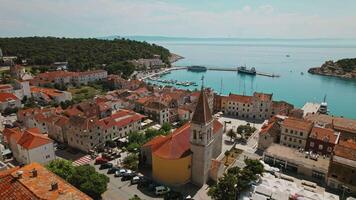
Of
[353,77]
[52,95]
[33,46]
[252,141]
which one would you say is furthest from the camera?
[33,46]

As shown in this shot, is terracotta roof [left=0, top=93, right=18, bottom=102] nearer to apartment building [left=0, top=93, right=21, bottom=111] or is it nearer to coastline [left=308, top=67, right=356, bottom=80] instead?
apartment building [left=0, top=93, right=21, bottom=111]

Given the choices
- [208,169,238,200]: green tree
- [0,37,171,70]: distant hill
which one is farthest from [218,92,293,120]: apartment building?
[0,37,171,70]: distant hill

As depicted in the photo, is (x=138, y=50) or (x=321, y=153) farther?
(x=138, y=50)

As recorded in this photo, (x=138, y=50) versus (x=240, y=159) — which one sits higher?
(x=138, y=50)

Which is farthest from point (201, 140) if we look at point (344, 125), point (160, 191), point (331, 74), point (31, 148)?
point (331, 74)

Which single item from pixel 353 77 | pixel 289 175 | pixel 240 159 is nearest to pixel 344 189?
pixel 289 175

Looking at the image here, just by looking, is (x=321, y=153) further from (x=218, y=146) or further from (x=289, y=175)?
(x=218, y=146)

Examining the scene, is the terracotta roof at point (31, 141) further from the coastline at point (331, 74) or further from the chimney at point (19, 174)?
the coastline at point (331, 74)
